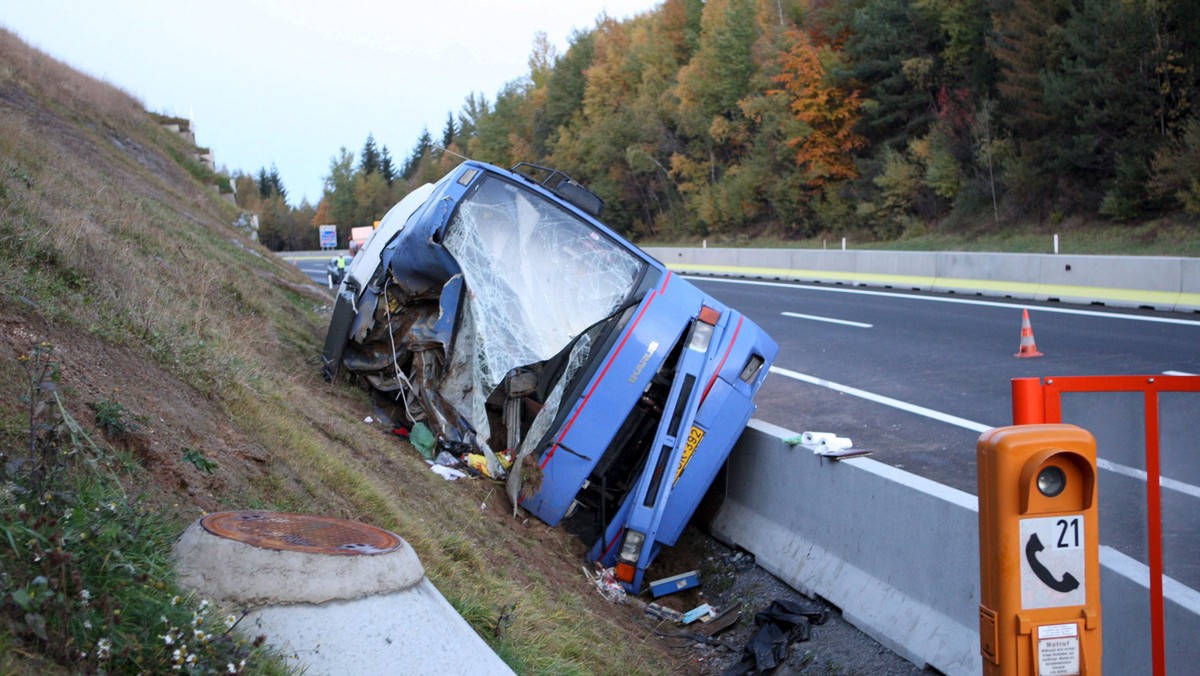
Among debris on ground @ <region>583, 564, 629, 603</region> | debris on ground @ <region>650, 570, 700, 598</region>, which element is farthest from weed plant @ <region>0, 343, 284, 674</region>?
debris on ground @ <region>650, 570, 700, 598</region>

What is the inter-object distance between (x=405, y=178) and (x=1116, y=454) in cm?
12623

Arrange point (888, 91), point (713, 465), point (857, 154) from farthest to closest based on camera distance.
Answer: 1. point (857, 154)
2. point (888, 91)
3. point (713, 465)

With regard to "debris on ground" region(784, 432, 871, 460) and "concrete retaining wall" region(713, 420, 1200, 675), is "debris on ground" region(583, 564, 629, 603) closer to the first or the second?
"concrete retaining wall" region(713, 420, 1200, 675)

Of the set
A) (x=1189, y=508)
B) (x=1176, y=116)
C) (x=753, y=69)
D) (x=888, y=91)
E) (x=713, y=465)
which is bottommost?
(x=713, y=465)

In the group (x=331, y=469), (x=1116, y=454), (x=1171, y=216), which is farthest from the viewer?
(x=1171, y=216)

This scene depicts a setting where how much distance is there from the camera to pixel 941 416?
897cm

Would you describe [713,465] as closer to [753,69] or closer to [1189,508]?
[1189,508]

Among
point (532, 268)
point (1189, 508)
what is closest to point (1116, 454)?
point (1189, 508)

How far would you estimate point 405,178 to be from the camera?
410ft

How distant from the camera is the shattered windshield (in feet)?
24.2

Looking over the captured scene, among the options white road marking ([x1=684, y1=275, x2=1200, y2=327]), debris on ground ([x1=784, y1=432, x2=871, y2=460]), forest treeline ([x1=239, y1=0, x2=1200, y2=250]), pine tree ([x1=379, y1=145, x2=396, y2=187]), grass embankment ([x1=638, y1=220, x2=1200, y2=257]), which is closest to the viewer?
debris on ground ([x1=784, y1=432, x2=871, y2=460])

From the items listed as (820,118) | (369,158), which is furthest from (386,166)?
(820,118)

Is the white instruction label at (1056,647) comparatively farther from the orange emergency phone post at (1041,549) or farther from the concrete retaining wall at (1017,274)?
the concrete retaining wall at (1017,274)

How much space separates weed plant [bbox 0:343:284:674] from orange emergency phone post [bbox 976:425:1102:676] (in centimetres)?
202
